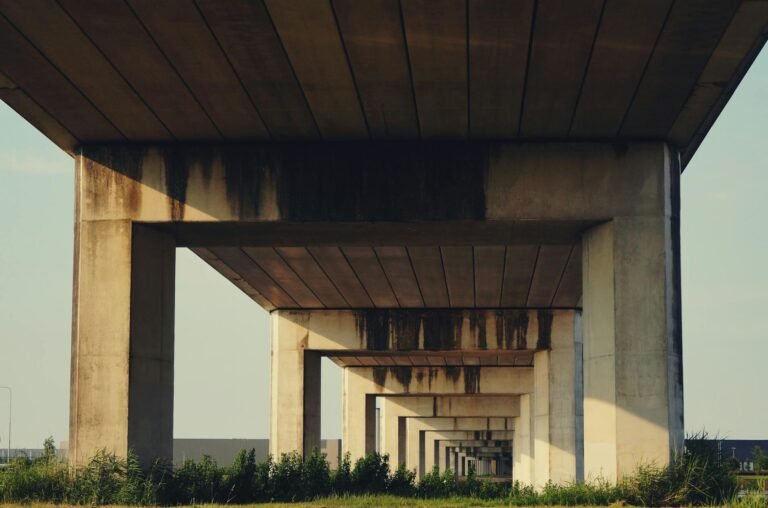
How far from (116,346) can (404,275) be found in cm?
1095

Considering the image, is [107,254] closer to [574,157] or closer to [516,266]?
[574,157]

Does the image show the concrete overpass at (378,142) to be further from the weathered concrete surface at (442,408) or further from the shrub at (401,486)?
the weathered concrete surface at (442,408)

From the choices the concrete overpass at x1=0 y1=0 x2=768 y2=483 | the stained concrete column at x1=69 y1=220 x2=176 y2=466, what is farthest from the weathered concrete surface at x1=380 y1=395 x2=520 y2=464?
the stained concrete column at x1=69 y1=220 x2=176 y2=466

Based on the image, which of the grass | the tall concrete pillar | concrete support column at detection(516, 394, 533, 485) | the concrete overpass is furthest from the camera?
concrete support column at detection(516, 394, 533, 485)

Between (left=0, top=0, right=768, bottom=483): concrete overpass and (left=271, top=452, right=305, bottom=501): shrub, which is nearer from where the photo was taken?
(left=0, top=0, right=768, bottom=483): concrete overpass

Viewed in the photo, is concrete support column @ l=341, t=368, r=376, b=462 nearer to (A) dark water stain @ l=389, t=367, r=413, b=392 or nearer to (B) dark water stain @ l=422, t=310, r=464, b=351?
(A) dark water stain @ l=389, t=367, r=413, b=392

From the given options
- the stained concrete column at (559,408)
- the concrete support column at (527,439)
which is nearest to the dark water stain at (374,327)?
the stained concrete column at (559,408)

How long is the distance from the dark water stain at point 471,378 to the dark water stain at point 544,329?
14.2 meters

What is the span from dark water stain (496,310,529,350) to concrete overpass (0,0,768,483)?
1354 cm

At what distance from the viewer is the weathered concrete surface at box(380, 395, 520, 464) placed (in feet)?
187

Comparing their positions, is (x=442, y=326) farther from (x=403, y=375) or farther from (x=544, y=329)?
(x=403, y=375)

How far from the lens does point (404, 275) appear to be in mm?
26781

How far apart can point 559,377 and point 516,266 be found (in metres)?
7.59

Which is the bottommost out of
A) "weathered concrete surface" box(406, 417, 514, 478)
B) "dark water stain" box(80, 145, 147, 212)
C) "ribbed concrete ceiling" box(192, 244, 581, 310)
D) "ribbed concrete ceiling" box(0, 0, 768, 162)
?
"weathered concrete surface" box(406, 417, 514, 478)
